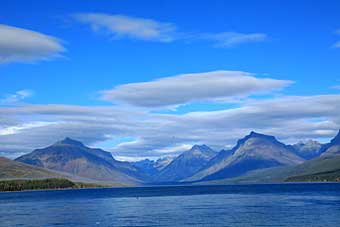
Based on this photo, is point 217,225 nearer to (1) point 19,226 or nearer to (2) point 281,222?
(2) point 281,222

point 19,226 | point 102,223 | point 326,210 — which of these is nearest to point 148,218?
point 102,223

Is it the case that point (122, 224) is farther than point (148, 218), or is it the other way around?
point (148, 218)

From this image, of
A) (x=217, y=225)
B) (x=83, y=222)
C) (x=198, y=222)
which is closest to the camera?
(x=217, y=225)

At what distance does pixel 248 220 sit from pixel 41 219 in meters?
63.7

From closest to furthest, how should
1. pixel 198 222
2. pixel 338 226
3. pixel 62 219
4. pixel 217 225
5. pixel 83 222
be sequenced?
pixel 338 226, pixel 217 225, pixel 198 222, pixel 83 222, pixel 62 219

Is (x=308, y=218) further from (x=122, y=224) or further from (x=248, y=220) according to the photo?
(x=122, y=224)

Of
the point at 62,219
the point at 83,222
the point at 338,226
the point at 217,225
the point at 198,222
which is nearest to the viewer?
the point at 338,226

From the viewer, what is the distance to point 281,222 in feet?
420

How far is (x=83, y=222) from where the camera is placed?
143875 millimetres

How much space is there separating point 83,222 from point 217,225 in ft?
132

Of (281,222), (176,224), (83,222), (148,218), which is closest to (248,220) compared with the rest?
(281,222)

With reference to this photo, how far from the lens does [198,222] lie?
134750mm

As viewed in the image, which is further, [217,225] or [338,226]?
[217,225]

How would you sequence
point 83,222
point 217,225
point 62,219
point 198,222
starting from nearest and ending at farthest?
point 217,225
point 198,222
point 83,222
point 62,219
